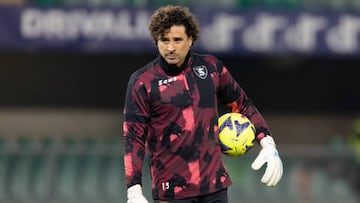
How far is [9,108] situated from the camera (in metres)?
14.8

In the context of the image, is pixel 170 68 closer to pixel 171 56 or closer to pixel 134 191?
pixel 171 56

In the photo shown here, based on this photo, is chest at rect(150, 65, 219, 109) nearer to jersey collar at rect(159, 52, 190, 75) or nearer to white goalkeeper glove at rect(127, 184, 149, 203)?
jersey collar at rect(159, 52, 190, 75)

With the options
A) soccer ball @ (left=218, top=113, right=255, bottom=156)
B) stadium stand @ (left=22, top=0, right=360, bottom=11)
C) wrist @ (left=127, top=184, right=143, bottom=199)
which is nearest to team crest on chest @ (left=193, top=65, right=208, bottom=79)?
soccer ball @ (left=218, top=113, right=255, bottom=156)

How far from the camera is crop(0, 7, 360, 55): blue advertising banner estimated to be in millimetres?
13008

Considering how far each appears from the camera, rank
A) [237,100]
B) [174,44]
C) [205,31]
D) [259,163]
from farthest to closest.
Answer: [205,31] < [237,100] < [259,163] < [174,44]

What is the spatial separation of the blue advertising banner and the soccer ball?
6.83 meters

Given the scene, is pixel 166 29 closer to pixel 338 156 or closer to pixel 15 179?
pixel 338 156

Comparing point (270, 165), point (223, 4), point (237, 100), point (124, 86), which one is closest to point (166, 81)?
point (237, 100)

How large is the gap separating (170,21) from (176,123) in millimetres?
643

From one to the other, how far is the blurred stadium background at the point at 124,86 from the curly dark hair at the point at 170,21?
531 centimetres

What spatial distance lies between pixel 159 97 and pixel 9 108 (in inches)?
366

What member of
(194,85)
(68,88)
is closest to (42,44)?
(68,88)

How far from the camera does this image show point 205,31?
1301 centimetres

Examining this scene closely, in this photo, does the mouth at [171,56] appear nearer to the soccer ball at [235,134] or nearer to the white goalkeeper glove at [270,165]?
the soccer ball at [235,134]
